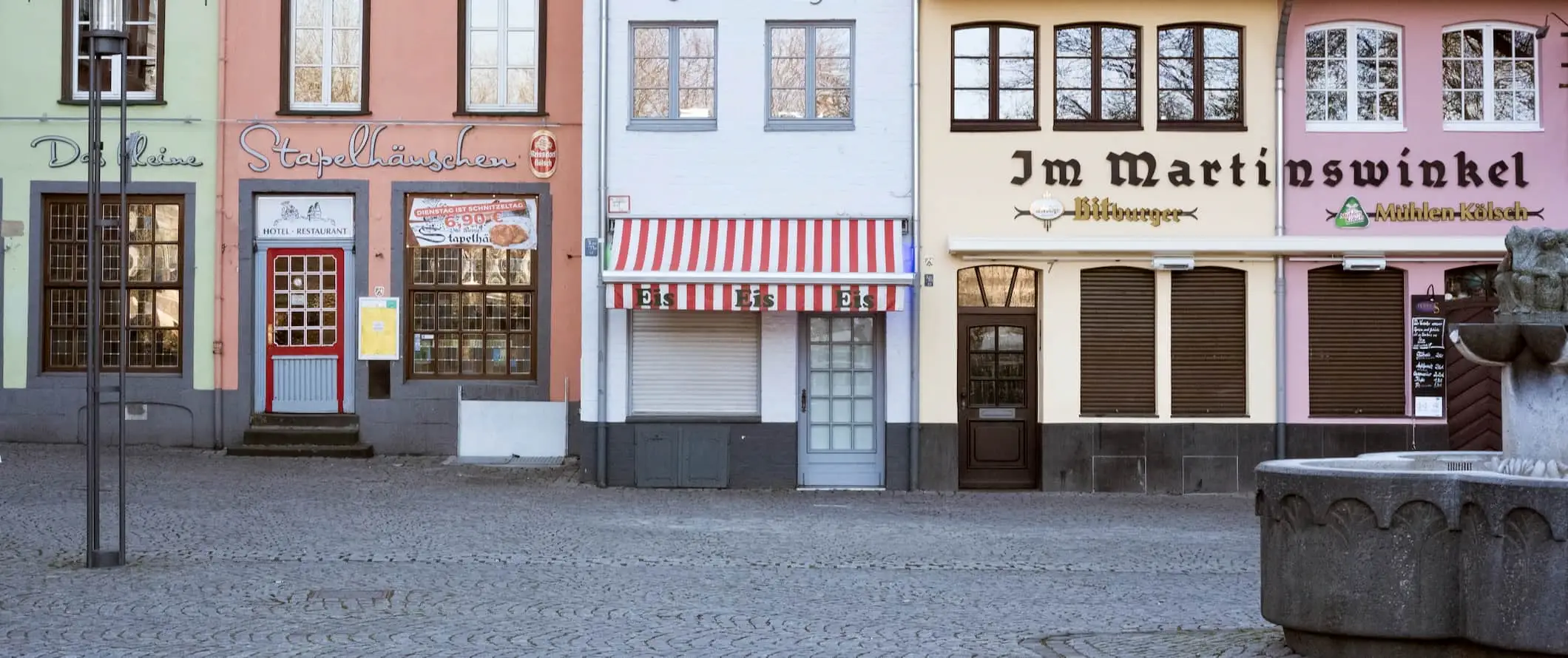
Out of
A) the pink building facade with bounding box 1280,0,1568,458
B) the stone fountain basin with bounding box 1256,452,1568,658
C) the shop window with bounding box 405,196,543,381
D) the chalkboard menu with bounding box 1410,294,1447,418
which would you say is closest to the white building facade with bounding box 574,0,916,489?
the shop window with bounding box 405,196,543,381

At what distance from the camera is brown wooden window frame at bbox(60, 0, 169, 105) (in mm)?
20875

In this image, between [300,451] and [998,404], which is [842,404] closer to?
[998,404]

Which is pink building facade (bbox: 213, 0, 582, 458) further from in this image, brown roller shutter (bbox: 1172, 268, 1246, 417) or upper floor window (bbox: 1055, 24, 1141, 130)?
brown roller shutter (bbox: 1172, 268, 1246, 417)

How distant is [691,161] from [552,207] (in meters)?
2.68

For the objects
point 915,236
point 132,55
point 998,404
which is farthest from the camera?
point 132,55

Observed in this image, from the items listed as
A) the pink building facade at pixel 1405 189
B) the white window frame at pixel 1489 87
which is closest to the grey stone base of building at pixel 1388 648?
the pink building facade at pixel 1405 189

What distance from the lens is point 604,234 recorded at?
18859mm

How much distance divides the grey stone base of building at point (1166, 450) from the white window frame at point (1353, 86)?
3220mm

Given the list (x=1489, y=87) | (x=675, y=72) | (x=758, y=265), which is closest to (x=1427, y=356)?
(x=1489, y=87)

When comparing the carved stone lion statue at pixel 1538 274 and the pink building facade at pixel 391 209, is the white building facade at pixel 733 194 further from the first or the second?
the carved stone lion statue at pixel 1538 274

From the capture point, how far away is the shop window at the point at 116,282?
21.1 metres

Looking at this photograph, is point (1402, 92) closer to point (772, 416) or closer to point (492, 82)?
point (772, 416)

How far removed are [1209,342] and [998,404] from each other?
237 cm

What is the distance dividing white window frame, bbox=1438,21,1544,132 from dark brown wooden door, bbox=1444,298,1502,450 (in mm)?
1869
